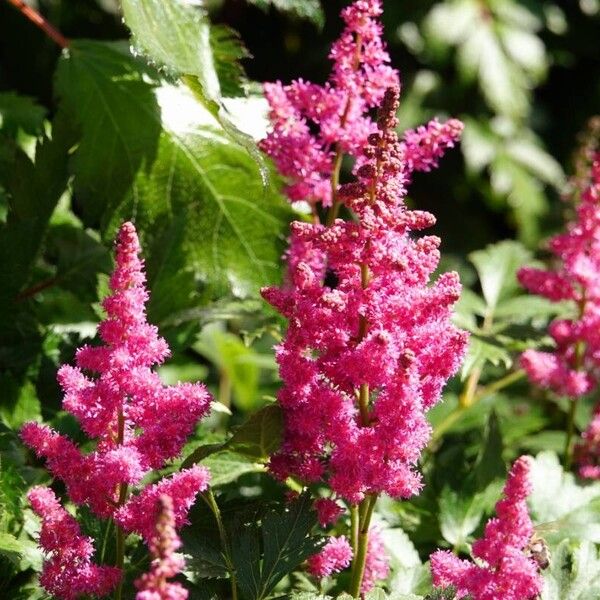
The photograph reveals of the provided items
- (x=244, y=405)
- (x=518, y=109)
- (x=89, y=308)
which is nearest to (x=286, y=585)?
(x=89, y=308)

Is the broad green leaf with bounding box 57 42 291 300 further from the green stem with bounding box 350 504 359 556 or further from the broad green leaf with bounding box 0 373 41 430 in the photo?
the green stem with bounding box 350 504 359 556

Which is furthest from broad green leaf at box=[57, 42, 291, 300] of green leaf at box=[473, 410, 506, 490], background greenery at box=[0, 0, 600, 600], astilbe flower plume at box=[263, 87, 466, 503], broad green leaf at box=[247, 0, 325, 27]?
astilbe flower plume at box=[263, 87, 466, 503]

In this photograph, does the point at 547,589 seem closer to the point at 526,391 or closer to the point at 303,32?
the point at 526,391

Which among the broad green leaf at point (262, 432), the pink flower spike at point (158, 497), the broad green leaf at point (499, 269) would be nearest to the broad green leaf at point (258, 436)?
the broad green leaf at point (262, 432)

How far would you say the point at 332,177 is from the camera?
184 centimetres

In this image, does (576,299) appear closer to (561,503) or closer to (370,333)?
(561,503)

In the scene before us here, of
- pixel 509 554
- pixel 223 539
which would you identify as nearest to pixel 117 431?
pixel 223 539

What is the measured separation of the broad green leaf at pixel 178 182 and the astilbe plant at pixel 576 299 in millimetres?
496

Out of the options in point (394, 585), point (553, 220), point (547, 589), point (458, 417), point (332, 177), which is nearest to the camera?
point (547, 589)

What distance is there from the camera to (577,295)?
6.95ft

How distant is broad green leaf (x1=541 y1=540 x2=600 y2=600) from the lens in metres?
1.45

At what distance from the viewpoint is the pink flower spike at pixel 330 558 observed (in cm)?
146

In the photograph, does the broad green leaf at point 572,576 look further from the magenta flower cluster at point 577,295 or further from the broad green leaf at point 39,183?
the broad green leaf at point 39,183

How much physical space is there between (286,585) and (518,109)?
8.45 feet
